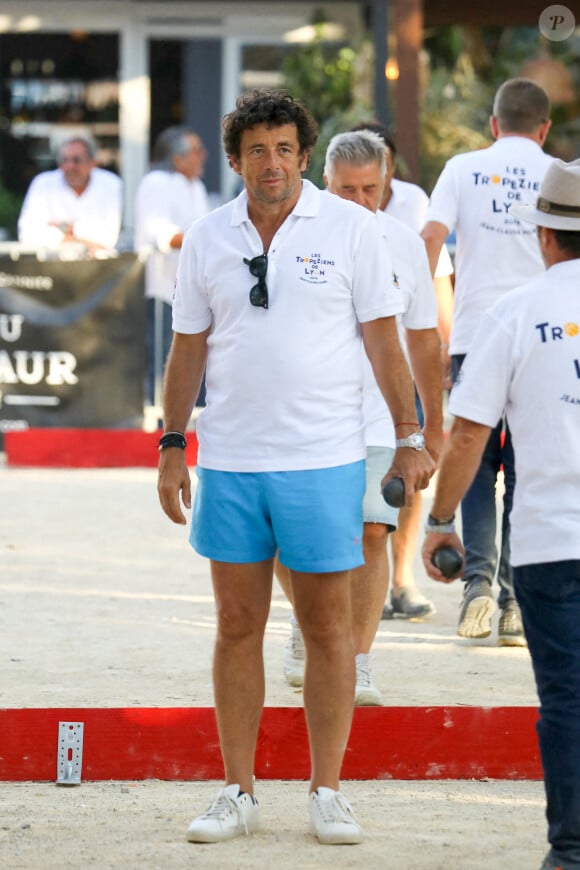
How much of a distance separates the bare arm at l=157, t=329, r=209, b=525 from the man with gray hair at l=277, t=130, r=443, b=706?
903mm

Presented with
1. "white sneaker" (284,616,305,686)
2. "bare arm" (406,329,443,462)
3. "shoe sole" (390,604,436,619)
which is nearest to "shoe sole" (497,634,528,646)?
"shoe sole" (390,604,436,619)

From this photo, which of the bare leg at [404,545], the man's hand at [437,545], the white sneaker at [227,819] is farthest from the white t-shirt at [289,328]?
the bare leg at [404,545]

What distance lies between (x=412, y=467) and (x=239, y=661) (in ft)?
2.21

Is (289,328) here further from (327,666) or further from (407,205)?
(407,205)

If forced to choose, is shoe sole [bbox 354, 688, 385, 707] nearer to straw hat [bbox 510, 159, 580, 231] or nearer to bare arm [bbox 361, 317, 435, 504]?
bare arm [bbox 361, 317, 435, 504]

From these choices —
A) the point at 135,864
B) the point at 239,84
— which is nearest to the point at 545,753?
the point at 135,864

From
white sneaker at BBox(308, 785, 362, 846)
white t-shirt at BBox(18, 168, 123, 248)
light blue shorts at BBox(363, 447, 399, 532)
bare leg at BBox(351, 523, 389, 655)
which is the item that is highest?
white t-shirt at BBox(18, 168, 123, 248)

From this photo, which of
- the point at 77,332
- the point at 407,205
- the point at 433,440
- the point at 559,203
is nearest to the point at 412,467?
the point at 559,203

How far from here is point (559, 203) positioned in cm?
388

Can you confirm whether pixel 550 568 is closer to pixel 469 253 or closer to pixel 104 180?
pixel 469 253

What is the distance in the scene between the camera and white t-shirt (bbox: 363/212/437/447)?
5.57 m

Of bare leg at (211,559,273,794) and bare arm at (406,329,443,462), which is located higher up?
bare arm at (406,329,443,462)

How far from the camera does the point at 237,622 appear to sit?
440 cm

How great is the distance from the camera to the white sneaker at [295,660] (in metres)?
5.90
